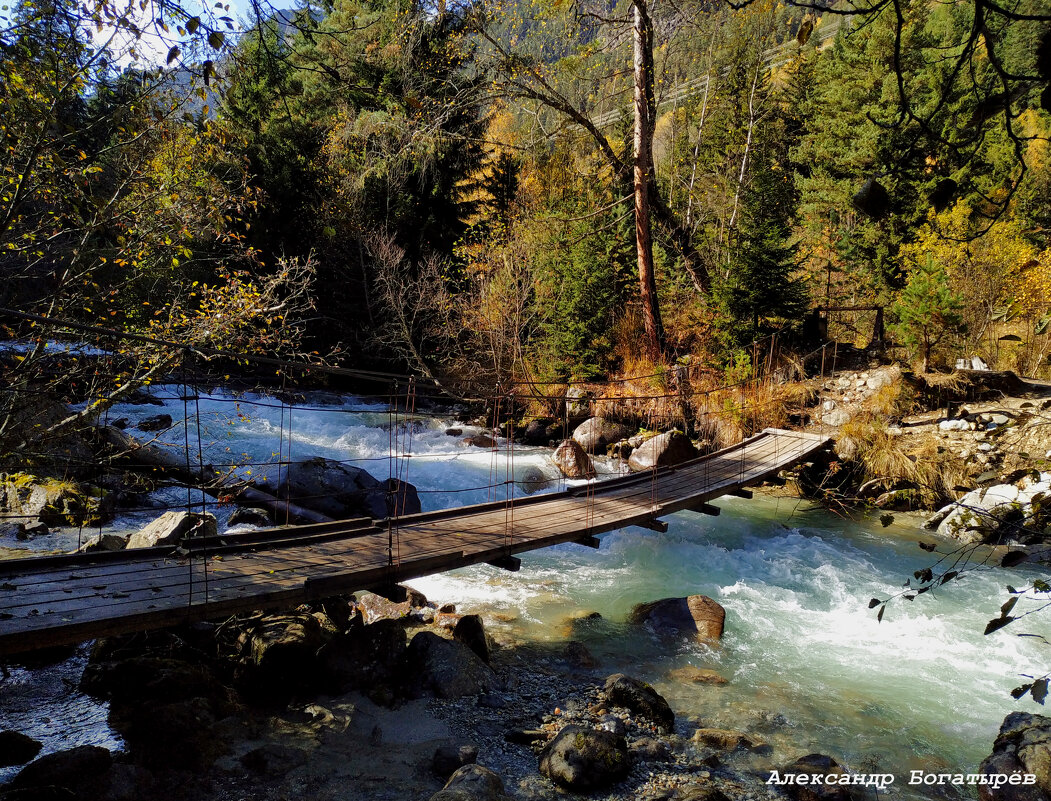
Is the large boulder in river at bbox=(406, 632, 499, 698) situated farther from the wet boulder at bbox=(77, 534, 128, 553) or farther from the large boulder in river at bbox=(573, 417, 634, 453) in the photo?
the large boulder in river at bbox=(573, 417, 634, 453)

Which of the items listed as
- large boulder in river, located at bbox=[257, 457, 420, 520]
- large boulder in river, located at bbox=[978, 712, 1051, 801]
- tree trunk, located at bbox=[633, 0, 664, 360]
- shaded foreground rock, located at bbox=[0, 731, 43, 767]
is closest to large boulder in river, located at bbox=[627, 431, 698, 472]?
tree trunk, located at bbox=[633, 0, 664, 360]

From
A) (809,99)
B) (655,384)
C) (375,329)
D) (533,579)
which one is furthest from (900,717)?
(809,99)

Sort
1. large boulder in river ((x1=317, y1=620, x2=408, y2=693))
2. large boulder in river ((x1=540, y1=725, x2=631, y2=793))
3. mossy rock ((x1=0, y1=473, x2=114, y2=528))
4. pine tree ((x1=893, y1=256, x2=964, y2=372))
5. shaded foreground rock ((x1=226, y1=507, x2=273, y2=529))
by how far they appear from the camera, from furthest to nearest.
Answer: pine tree ((x1=893, y1=256, x2=964, y2=372)) → shaded foreground rock ((x1=226, y1=507, x2=273, y2=529)) → mossy rock ((x1=0, y1=473, x2=114, y2=528)) → large boulder in river ((x1=317, y1=620, x2=408, y2=693)) → large boulder in river ((x1=540, y1=725, x2=631, y2=793))

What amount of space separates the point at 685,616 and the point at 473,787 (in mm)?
2808

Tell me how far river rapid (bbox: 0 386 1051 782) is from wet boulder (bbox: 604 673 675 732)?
0.63 feet

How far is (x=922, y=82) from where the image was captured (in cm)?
1395

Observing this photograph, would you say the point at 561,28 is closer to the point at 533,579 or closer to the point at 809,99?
the point at 533,579

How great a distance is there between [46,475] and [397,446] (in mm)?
4468

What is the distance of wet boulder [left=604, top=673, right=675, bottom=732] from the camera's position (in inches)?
154

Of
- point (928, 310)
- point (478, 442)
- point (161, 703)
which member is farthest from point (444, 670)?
point (928, 310)

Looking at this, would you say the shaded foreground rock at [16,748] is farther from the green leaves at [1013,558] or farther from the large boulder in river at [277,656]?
the green leaves at [1013,558]

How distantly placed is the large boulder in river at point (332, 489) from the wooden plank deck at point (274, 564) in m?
1.96

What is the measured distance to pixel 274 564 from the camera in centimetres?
385

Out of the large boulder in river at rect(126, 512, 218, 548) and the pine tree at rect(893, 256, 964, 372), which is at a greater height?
the pine tree at rect(893, 256, 964, 372)
